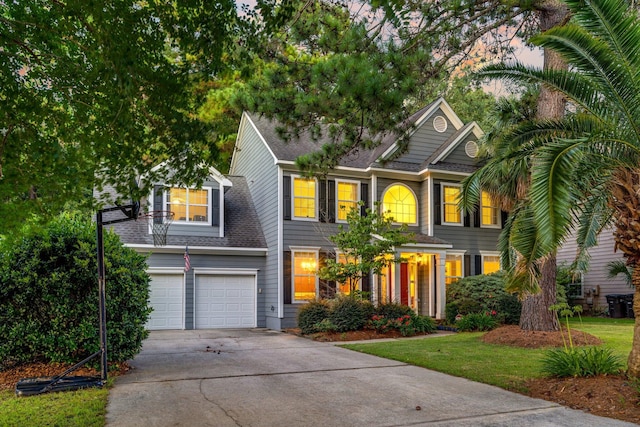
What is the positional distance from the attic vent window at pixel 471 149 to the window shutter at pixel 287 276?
25.4 feet

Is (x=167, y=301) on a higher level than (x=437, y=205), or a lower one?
lower

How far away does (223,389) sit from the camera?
722cm

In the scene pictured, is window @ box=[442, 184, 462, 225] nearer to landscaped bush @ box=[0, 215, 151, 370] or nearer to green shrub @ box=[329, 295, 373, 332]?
green shrub @ box=[329, 295, 373, 332]

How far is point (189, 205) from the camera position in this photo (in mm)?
17656

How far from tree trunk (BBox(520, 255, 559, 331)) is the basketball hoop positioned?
406 inches

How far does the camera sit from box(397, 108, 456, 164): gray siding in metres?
19.0

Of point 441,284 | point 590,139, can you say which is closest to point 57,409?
point 590,139

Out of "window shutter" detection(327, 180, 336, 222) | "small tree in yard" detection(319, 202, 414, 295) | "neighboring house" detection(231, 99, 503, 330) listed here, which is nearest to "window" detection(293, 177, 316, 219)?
"neighboring house" detection(231, 99, 503, 330)

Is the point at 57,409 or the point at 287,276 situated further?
the point at 287,276

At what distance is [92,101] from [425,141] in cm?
1438

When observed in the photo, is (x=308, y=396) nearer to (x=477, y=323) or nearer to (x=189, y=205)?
(x=477, y=323)

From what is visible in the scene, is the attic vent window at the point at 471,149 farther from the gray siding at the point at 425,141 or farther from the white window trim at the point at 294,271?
the white window trim at the point at 294,271

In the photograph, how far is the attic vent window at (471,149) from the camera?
19.3 m

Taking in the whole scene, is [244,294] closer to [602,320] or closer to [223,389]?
[223,389]
